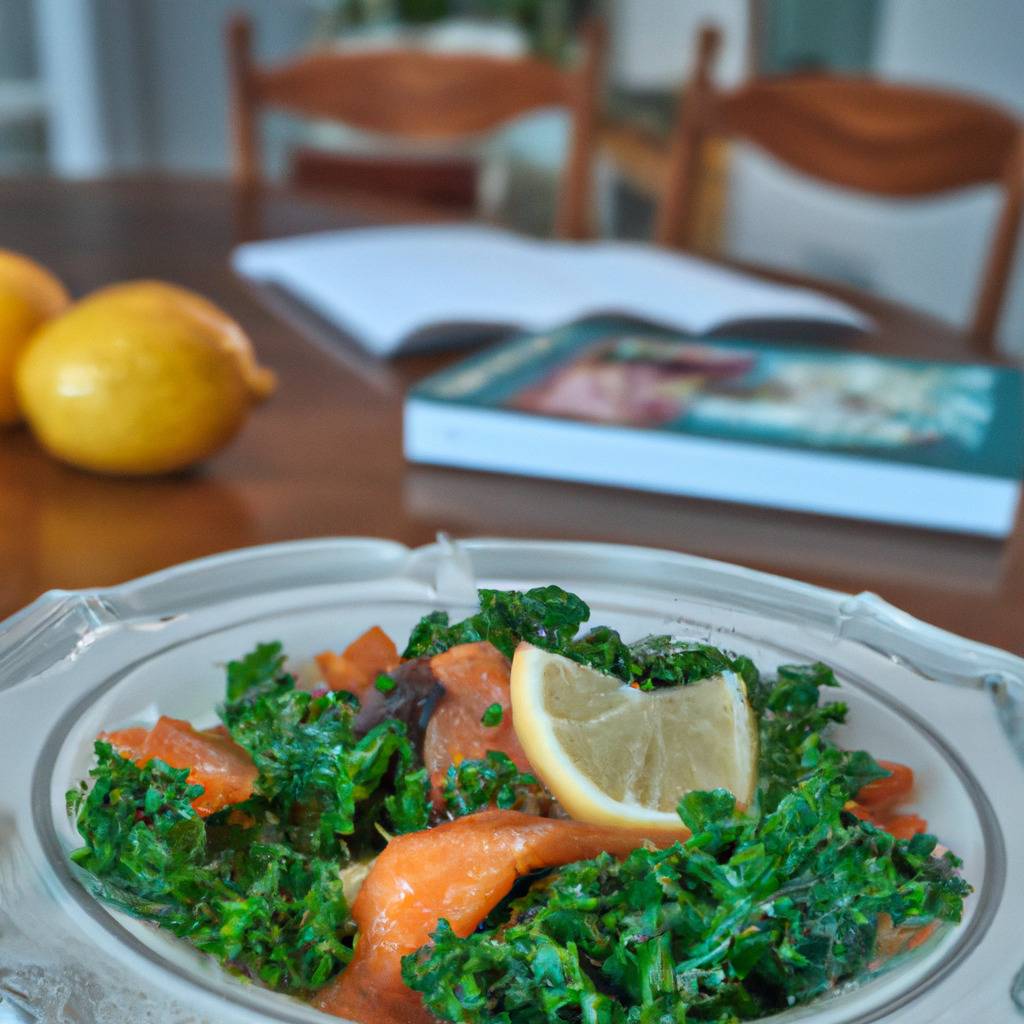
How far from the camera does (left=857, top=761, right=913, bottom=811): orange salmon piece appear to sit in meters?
0.53

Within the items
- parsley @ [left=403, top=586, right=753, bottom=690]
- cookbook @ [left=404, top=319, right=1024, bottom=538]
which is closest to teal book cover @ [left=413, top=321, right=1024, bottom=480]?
cookbook @ [left=404, top=319, right=1024, bottom=538]

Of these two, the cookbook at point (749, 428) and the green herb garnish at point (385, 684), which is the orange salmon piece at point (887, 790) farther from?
the cookbook at point (749, 428)

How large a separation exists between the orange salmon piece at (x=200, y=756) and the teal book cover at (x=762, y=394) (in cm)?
45

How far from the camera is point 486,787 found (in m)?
0.50

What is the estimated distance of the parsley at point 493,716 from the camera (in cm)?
52

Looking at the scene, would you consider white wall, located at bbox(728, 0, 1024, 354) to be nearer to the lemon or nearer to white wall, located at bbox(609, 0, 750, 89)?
white wall, located at bbox(609, 0, 750, 89)

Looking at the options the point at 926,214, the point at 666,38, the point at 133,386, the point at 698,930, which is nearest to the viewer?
the point at 698,930

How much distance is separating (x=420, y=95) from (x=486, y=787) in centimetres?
195

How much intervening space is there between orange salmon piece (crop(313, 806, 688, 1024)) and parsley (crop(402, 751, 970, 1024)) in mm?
15

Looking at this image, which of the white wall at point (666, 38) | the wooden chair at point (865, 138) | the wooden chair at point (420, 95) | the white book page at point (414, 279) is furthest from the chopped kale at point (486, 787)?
the white wall at point (666, 38)

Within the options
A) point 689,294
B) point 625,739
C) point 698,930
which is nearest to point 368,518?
point 625,739

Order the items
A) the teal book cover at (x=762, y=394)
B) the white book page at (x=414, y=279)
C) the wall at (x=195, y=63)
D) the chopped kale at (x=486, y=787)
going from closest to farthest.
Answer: the chopped kale at (x=486, y=787), the teal book cover at (x=762, y=394), the white book page at (x=414, y=279), the wall at (x=195, y=63)

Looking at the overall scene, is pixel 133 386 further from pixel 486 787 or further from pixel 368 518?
pixel 486 787

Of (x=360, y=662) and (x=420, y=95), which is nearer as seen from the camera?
(x=360, y=662)
